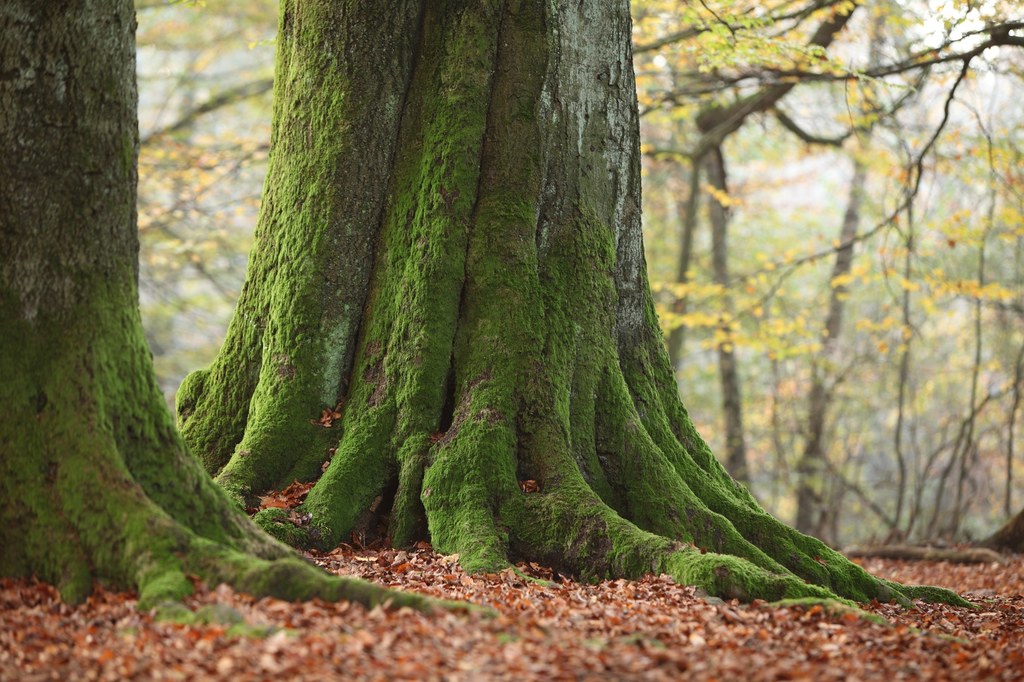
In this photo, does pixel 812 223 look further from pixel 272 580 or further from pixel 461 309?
pixel 272 580

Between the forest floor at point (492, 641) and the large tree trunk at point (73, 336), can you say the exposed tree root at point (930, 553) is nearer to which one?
the forest floor at point (492, 641)

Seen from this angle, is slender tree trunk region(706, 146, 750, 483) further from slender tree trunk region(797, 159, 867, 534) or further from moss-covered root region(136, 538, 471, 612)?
moss-covered root region(136, 538, 471, 612)

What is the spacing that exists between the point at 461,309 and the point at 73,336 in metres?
2.33

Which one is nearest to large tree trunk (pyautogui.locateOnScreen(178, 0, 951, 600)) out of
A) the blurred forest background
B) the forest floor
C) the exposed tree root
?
the forest floor

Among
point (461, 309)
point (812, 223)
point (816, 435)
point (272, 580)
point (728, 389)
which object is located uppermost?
point (812, 223)

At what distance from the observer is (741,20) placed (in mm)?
8453

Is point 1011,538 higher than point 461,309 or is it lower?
lower

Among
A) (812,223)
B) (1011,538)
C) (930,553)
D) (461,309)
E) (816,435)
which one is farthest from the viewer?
(812,223)

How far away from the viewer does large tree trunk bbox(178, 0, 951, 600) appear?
5250 mm

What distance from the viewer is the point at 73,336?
3879 millimetres

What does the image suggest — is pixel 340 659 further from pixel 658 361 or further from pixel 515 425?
pixel 658 361

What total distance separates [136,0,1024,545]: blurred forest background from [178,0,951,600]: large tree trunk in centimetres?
315

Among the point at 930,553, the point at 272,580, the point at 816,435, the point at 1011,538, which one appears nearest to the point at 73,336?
the point at 272,580

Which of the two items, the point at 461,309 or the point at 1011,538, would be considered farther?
the point at 1011,538
